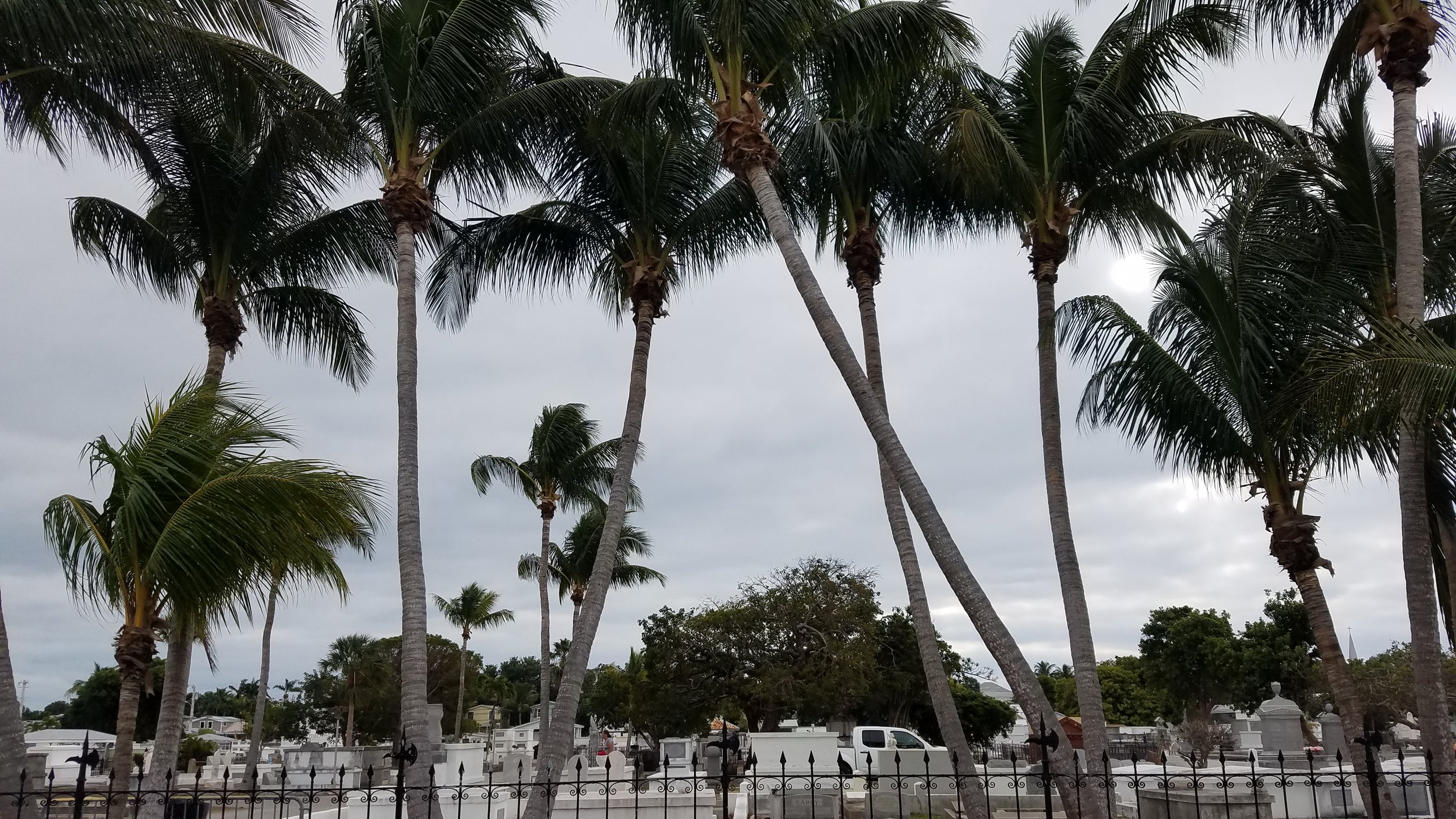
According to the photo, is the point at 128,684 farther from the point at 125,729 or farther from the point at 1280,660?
the point at 1280,660

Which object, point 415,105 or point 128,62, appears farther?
point 415,105

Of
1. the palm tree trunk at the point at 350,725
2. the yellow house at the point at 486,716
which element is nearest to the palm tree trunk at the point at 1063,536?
the palm tree trunk at the point at 350,725

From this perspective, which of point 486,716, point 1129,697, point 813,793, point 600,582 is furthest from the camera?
point 486,716

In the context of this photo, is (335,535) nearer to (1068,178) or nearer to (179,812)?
(1068,178)

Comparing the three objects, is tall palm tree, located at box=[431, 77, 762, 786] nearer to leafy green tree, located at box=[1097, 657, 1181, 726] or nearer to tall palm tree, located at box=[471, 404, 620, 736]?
tall palm tree, located at box=[471, 404, 620, 736]

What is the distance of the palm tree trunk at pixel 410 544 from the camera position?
8664mm

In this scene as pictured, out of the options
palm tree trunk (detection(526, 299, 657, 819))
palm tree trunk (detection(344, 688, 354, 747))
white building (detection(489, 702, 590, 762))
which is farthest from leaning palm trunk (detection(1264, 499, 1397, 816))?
palm tree trunk (detection(344, 688, 354, 747))

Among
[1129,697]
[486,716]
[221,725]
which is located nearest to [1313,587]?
[1129,697]

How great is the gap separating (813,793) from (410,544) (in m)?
4.42

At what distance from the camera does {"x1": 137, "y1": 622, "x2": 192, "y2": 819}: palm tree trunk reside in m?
9.82

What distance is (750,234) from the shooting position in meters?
14.2

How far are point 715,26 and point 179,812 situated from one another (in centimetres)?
1685

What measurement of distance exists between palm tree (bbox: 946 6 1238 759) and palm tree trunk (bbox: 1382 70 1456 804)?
2.42 metres

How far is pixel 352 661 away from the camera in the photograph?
48344mm
